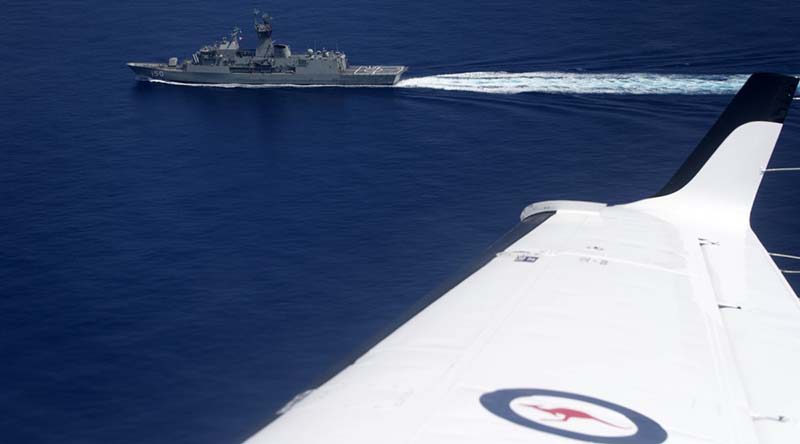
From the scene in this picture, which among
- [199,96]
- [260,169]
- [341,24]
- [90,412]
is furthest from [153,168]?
[341,24]

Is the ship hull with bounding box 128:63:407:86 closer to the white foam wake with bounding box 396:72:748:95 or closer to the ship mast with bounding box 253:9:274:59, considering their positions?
the ship mast with bounding box 253:9:274:59

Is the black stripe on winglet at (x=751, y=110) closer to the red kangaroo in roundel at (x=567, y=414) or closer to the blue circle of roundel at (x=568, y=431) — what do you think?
the blue circle of roundel at (x=568, y=431)

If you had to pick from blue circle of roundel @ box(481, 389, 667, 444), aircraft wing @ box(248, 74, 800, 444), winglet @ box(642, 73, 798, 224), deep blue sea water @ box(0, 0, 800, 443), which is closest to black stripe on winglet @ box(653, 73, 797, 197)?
winglet @ box(642, 73, 798, 224)

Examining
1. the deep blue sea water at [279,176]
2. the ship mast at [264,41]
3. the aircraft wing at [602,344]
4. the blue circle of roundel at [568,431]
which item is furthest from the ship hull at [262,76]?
the blue circle of roundel at [568,431]

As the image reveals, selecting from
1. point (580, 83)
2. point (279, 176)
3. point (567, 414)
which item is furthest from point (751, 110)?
point (580, 83)

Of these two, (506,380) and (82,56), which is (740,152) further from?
(82,56)

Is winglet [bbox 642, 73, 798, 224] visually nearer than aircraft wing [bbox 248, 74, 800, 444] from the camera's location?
No
